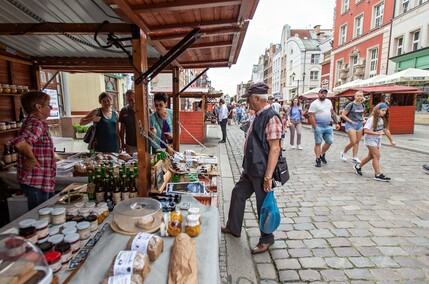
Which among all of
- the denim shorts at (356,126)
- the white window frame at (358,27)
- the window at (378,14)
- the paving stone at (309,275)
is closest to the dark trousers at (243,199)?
the paving stone at (309,275)

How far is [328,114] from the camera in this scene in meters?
6.75

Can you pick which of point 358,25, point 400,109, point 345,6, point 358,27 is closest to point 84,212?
point 400,109

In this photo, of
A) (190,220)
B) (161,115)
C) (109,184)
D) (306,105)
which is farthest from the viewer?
(306,105)

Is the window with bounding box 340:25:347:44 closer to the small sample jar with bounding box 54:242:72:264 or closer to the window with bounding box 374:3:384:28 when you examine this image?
the window with bounding box 374:3:384:28

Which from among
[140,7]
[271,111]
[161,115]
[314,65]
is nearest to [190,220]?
[271,111]

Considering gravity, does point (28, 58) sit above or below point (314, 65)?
below

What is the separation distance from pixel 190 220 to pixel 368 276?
6.94 feet

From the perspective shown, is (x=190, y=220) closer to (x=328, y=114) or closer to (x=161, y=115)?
(x=161, y=115)

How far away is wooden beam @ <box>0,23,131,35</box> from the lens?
2387 mm

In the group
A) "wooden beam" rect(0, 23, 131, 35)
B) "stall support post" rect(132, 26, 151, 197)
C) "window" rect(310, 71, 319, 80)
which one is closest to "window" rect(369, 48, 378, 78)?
"window" rect(310, 71, 319, 80)

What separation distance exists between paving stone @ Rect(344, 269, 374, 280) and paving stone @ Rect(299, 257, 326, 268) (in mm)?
256

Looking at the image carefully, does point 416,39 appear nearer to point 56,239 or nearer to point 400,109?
point 400,109

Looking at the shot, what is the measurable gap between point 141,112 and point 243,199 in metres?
1.76

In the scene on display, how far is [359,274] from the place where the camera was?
2639 millimetres
